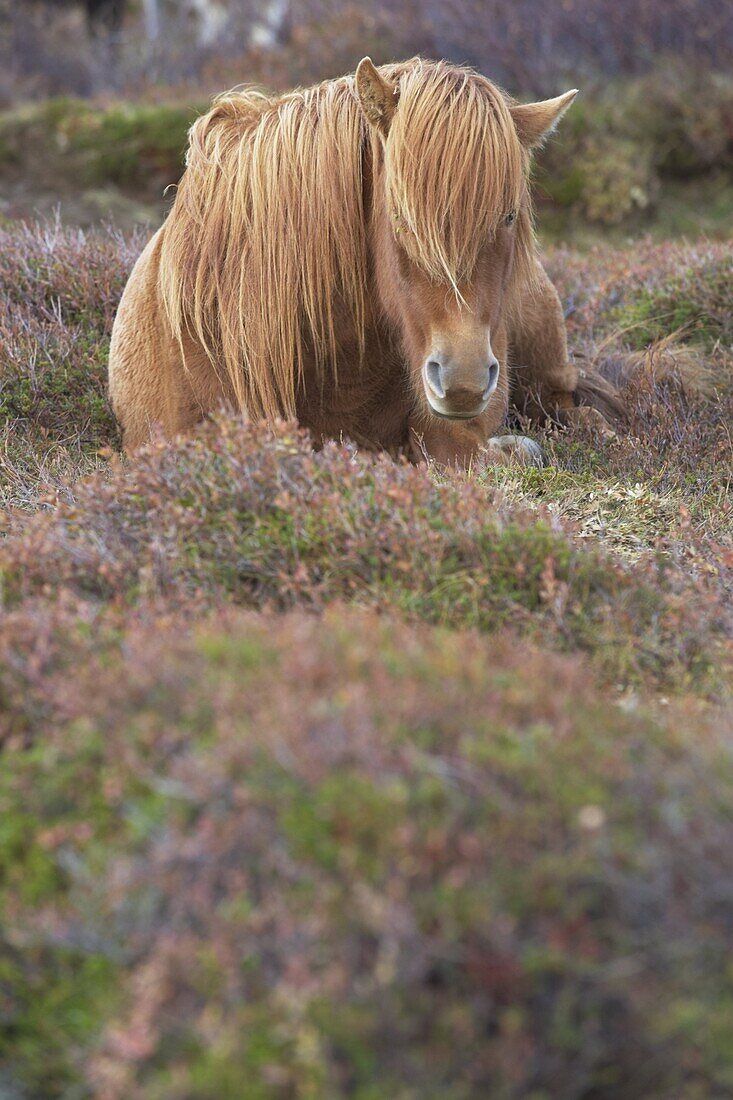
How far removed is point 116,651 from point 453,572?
98 cm

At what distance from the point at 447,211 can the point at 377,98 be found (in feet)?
1.72

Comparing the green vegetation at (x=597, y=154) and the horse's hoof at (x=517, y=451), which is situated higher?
the horse's hoof at (x=517, y=451)

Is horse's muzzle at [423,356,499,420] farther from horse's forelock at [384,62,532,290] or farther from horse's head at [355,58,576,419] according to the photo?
horse's forelock at [384,62,532,290]

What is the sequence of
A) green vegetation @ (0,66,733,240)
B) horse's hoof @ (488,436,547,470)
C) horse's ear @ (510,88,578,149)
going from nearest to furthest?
horse's ear @ (510,88,578,149)
horse's hoof @ (488,436,547,470)
green vegetation @ (0,66,733,240)

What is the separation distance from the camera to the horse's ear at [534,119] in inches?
162

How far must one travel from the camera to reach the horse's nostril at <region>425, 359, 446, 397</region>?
147 inches

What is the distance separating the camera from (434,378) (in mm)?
3768

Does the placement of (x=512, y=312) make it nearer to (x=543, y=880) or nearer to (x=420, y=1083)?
(x=543, y=880)

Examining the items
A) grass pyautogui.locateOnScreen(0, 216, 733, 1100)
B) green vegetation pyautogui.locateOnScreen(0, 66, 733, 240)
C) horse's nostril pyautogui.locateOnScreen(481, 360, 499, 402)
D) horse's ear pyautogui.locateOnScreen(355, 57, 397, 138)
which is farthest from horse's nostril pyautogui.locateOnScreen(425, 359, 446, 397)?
green vegetation pyautogui.locateOnScreen(0, 66, 733, 240)

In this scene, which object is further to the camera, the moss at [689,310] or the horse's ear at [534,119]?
the moss at [689,310]

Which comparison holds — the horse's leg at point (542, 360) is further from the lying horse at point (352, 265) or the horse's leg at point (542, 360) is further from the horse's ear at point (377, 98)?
the horse's ear at point (377, 98)

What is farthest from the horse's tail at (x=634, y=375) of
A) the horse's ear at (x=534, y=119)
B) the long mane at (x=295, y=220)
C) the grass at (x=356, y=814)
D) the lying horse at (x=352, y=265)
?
the grass at (x=356, y=814)

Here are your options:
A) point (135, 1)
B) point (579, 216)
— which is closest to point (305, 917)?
point (579, 216)

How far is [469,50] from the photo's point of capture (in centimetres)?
1294
